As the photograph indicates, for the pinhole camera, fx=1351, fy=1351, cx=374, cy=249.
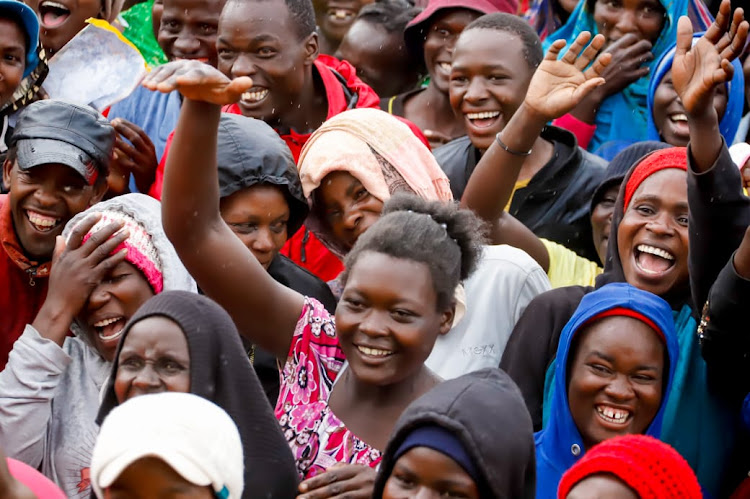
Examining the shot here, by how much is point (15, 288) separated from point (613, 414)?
7.40ft

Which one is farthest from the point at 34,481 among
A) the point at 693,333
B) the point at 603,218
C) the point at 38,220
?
the point at 603,218

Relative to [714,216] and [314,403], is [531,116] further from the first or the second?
[314,403]

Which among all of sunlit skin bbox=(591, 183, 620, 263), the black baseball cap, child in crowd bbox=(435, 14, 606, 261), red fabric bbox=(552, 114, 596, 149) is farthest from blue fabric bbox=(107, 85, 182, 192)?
sunlit skin bbox=(591, 183, 620, 263)

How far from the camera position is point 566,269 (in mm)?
5418

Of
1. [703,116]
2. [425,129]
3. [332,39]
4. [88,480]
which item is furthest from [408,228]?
[332,39]

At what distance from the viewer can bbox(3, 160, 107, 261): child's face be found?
199 inches

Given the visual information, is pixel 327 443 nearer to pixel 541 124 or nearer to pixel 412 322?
pixel 412 322

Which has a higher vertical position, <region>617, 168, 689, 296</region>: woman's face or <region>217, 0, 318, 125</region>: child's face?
<region>217, 0, 318, 125</region>: child's face

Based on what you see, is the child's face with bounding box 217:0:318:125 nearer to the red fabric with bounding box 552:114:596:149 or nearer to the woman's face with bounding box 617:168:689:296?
the red fabric with bounding box 552:114:596:149

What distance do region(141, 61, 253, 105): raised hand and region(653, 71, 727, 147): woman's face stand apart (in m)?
2.99

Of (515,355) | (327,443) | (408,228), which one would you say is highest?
(408,228)

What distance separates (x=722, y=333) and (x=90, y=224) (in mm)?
2134

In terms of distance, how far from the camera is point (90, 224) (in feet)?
15.2

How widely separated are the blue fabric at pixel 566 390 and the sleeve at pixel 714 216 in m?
0.18
